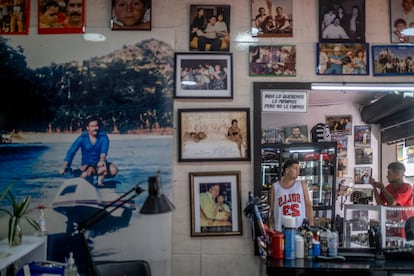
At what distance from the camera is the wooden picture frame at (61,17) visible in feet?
9.57

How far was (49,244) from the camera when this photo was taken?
2.80m

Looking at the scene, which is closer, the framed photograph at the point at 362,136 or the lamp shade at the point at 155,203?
the lamp shade at the point at 155,203

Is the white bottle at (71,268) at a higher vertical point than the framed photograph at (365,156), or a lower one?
lower

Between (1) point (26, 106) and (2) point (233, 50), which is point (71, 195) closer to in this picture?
(1) point (26, 106)

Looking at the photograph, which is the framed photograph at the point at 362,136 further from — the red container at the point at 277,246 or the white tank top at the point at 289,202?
the red container at the point at 277,246

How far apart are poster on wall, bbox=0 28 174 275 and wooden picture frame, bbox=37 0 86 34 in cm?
6

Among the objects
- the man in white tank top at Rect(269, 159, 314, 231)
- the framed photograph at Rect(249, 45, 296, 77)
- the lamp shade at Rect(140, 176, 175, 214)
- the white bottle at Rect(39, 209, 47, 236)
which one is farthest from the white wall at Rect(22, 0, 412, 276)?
the white bottle at Rect(39, 209, 47, 236)

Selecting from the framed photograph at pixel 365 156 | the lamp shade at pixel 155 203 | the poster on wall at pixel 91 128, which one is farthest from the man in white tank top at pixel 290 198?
the lamp shade at pixel 155 203

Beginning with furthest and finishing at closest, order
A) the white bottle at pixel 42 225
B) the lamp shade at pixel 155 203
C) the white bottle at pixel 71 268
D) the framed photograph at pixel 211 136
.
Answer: the framed photograph at pixel 211 136
the white bottle at pixel 42 225
the white bottle at pixel 71 268
the lamp shade at pixel 155 203

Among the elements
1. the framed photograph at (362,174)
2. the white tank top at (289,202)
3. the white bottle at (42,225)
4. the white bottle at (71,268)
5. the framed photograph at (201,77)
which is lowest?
the white bottle at (71,268)

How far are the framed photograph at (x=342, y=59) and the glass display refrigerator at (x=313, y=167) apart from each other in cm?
51

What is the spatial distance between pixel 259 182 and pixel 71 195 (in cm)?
126

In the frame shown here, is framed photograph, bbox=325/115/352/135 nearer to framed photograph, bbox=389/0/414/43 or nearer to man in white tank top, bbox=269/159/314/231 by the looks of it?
man in white tank top, bbox=269/159/314/231

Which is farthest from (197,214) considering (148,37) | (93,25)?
(93,25)
